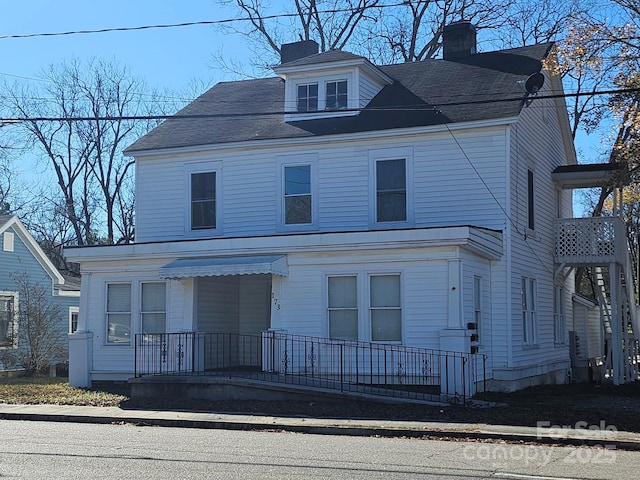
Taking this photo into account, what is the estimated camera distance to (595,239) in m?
23.6

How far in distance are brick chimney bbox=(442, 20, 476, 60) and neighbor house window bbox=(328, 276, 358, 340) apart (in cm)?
1020

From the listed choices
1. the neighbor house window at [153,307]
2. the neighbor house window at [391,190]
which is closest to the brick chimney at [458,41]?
the neighbor house window at [391,190]

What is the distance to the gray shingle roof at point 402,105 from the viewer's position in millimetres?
21875

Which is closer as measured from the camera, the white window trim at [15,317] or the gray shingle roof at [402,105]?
the gray shingle roof at [402,105]

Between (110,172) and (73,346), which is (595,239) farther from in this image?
(110,172)

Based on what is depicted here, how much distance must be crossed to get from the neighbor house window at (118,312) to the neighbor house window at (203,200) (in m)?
3.05

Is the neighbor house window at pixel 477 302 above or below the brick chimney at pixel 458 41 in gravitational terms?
below

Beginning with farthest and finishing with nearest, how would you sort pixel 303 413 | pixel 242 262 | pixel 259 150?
pixel 259 150
pixel 242 262
pixel 303 413

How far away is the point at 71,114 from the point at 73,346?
81.6 ft

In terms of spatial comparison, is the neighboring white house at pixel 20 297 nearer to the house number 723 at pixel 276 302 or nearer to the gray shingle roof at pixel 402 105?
the gray shingle roof at pixel 402 105

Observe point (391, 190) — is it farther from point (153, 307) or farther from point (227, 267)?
point (153, 307)

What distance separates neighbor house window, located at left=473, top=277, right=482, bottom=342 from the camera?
19622 millimetres

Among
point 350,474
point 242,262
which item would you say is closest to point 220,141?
point 242,262

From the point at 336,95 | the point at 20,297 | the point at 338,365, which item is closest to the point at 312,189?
the point at 336,95
